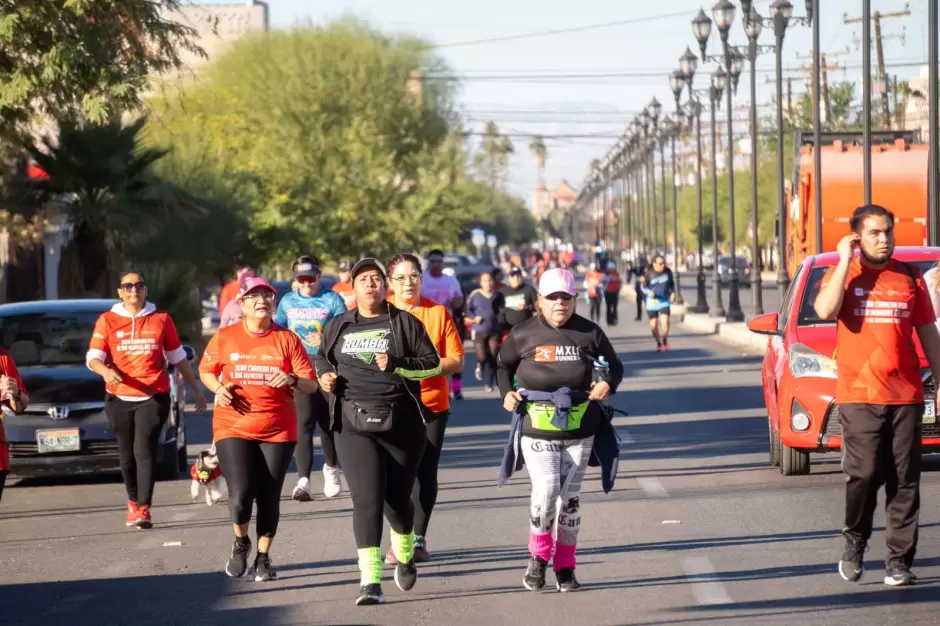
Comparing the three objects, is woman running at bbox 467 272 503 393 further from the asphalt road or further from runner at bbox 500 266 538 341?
the asphalt road

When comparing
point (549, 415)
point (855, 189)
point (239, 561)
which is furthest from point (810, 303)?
point (855, 189)

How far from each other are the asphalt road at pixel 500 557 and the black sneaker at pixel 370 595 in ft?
0.19

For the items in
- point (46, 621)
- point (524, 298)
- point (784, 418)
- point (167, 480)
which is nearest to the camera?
point (46, 621)

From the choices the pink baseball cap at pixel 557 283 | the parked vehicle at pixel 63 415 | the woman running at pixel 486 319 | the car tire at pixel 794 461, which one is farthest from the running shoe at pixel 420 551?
the woman running at pixel 486 319

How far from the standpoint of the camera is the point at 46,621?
8.23 m

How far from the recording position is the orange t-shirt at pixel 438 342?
30.9 feet

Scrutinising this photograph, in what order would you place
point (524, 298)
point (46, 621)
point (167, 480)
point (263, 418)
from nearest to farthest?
point (46, 621) → point (263, 418) → point (167, 480) → point (524, 298)

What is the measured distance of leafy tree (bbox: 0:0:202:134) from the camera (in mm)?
19047

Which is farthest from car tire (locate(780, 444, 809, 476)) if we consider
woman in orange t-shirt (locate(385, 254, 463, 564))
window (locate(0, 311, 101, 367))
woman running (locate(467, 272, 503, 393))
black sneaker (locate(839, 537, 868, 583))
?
woman running (locate(467, 272, 503, 393))

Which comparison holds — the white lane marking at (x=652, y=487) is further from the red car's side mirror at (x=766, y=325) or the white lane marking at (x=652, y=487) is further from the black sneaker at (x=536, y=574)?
the black sneaker at (x=536, y=574)

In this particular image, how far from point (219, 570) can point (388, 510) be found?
1547 millimetres

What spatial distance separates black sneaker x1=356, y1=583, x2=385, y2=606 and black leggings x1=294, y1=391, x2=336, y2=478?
3.73m

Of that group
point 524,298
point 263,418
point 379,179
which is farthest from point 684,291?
point 263,418

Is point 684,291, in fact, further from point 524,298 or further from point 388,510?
point 388,510
